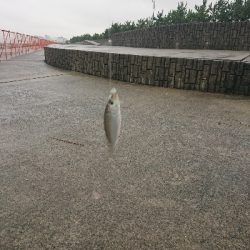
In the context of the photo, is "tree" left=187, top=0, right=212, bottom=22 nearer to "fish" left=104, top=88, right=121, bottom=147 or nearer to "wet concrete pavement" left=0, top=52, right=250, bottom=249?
"wet concrete pavement" left=0, top=52, right=250, bottom=249

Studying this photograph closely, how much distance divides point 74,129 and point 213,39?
28.6 feet

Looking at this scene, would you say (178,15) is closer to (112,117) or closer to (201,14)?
(201,14)

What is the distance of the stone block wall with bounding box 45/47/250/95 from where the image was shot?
15.2ft

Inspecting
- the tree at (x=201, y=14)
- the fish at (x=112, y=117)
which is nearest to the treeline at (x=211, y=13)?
the tree at (x=201, y=14)

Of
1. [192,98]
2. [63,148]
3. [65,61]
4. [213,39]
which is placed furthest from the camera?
[213,39]

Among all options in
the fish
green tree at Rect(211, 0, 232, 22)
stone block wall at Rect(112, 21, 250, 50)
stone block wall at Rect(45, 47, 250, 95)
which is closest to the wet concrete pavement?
the fish

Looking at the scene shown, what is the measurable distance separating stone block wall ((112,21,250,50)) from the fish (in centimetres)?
948

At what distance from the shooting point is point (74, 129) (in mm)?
3238

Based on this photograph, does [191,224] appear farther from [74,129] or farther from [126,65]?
[126,65]

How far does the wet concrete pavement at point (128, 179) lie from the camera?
1.59m

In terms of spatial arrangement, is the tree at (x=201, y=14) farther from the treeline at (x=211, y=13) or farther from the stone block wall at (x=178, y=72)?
the stone block wall at (x=178, y=72)

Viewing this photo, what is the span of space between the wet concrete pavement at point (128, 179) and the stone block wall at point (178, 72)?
781 mm

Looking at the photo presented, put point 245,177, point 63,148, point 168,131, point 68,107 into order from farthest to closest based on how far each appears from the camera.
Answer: point 68,107, point 168,131, point 63,148, point 245,177

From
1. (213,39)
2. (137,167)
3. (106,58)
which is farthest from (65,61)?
(137,167)
